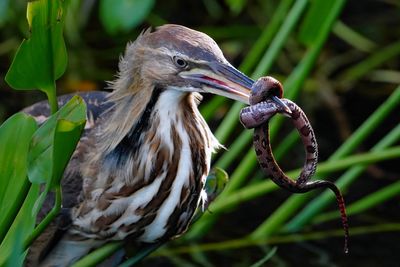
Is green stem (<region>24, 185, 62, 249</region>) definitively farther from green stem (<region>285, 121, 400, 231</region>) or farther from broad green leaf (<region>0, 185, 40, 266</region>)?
green stem (<region>285, 121, 400, 231</region>)

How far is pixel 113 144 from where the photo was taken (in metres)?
3.48

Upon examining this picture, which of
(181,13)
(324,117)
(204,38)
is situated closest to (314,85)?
(324,117)

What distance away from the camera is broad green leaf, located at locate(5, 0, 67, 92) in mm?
2797

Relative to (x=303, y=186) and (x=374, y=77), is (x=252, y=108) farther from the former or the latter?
(x=374, y=77)

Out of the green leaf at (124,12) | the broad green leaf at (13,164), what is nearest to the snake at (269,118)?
the broad green leaf at (13,164)

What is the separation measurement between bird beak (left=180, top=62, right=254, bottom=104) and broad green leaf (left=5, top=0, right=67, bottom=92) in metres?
0.42

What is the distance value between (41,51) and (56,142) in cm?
25

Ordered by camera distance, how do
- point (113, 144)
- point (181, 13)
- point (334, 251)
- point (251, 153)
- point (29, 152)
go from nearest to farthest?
point (29, 152) → point (113, 144) → point (251, 153) → point (334, 251) → point (181, 13)

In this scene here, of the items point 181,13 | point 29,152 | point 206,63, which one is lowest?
point 181,13

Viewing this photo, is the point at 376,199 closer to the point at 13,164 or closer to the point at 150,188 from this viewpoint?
the point at 150,188

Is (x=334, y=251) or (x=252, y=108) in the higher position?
(x=252, y=108)

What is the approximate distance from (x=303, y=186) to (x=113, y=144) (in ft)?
2.41

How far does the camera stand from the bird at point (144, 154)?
326cm

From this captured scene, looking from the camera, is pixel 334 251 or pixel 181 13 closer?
pixel 334 251
